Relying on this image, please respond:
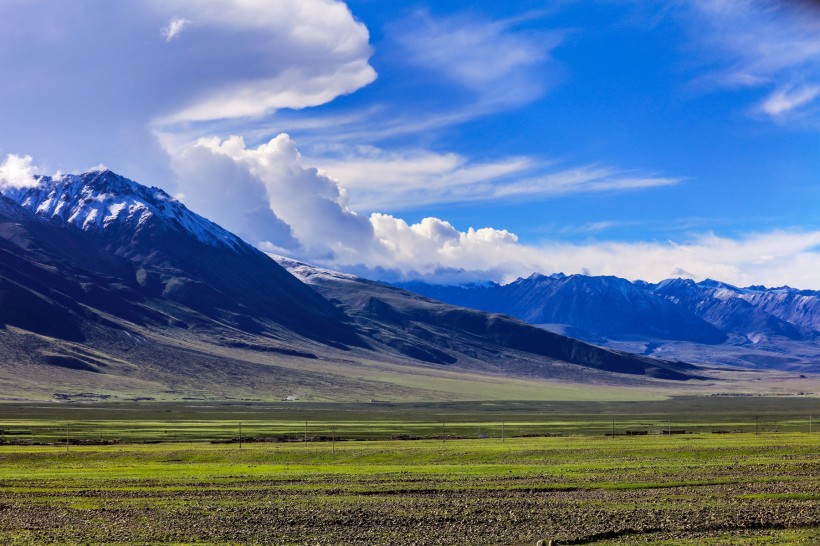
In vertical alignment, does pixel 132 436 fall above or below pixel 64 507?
below

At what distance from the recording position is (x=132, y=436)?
11156cm

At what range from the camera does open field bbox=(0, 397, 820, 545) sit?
121ft

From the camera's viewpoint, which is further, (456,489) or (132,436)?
(132,436)

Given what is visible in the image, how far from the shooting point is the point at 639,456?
71750 millimetres

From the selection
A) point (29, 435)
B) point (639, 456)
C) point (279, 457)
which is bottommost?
point (29, 435)

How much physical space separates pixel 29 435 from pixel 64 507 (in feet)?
248

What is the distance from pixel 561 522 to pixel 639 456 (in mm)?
34742

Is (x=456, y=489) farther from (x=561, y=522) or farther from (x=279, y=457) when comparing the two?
(x=279, y=457)

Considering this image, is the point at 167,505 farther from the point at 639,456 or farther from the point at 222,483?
the point at 639,456

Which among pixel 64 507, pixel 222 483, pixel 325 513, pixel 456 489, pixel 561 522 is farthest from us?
pixel 222 483

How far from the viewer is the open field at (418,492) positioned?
36969mm

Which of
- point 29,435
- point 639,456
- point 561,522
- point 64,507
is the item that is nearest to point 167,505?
point 64,507

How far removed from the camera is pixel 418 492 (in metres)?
51.1

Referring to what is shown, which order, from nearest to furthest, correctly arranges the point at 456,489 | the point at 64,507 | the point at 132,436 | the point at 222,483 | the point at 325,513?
1. the point at 325,513
2. the point at 64,507
3. the point at 456,489
4. the point at 222,483
5. the point at 132,436
